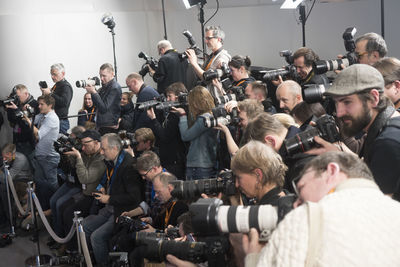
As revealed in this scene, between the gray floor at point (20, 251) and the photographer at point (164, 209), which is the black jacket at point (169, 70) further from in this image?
the photographer at point (164, 209)

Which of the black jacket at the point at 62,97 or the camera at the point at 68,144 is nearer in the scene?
the camera at the point at 68,144

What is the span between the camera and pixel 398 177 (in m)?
2.04

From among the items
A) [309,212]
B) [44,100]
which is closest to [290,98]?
[309,212]

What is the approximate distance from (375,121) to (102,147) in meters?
2.63

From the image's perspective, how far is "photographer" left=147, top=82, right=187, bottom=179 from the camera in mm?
4453

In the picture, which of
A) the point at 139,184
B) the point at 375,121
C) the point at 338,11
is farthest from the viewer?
the point at 338,11

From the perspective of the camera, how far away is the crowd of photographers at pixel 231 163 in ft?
4.14

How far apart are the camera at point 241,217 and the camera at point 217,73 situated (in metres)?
2.84

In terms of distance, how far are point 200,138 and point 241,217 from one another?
2.44 m

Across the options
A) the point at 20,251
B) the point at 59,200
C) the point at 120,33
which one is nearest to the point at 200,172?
the point at 59,200

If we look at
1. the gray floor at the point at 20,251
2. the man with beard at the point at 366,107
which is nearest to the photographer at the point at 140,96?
the gray floor at the point at 20,251

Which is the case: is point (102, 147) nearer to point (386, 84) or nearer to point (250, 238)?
point (386, 84)

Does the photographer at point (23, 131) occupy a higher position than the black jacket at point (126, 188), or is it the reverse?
the photographer at point (23, 131)

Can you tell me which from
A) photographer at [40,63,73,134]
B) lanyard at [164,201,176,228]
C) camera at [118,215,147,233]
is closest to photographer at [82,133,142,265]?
camera at [118,215,147,233]
